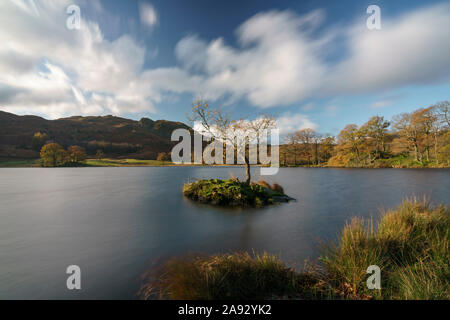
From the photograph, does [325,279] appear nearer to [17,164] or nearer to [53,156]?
[53,156]

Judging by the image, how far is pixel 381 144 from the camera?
173ft

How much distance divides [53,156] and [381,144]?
374 feet

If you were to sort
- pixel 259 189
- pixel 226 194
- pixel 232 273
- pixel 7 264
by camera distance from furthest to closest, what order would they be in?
1. pixel 259 189
2. pixel 226 194
3. pixel 7 264
4. pixel 232 273

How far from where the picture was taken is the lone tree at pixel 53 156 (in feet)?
205

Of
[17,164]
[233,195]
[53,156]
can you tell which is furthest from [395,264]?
[17,164]

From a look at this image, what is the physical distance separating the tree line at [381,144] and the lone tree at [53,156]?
8653cm

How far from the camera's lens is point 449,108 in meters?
39.3

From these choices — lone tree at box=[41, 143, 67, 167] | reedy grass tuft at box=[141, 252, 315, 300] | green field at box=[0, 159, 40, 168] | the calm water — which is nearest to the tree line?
Answer: the calm water

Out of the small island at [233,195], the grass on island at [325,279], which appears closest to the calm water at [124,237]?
the small island at [233,195]

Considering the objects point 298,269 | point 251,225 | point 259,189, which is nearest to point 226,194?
point 259,189

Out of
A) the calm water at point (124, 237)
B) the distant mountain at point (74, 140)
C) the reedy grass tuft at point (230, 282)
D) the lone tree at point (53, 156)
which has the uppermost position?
the distant mountain at point (74, 140)

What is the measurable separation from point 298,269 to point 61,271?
20.8 feet

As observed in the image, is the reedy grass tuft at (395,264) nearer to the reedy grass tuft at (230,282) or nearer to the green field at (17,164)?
the reedy grass tuft at (230,282)
